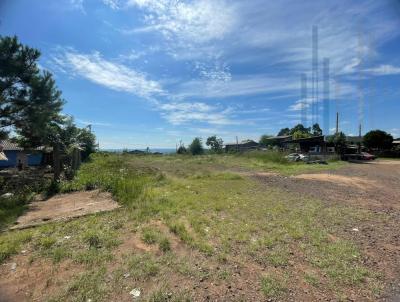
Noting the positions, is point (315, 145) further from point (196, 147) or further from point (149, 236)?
point (149, 236)

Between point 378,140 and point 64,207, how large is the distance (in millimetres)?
43920

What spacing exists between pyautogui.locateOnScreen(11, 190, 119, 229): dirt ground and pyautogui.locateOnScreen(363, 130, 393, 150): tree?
42.3 m

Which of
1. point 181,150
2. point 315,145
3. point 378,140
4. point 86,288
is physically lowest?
point 86,288

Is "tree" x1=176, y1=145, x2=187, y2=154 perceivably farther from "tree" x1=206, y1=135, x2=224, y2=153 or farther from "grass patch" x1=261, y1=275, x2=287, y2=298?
"grass patch" x1=261, y1=275, x2=287, y2=298

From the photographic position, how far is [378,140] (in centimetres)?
4012

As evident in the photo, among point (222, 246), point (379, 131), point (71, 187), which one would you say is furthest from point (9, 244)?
point (379, 131)

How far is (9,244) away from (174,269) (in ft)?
8.44

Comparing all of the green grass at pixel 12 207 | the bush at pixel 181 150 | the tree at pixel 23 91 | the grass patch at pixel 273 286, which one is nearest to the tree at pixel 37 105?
the tree at pixel 23 91

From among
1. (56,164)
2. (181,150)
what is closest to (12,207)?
(56,164)

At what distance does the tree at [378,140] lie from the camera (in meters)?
39.9

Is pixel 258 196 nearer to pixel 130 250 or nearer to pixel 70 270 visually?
pixel 130 250

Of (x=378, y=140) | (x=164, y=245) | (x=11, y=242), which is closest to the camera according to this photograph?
(x=164, y=245)

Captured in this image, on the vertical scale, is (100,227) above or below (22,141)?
below

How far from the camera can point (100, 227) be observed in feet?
16.4
